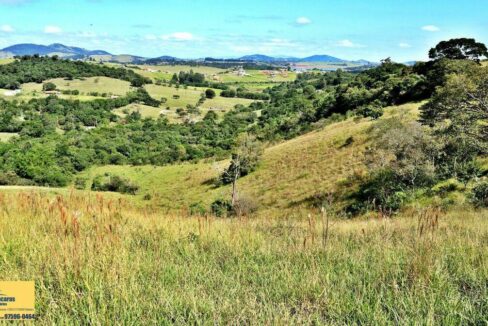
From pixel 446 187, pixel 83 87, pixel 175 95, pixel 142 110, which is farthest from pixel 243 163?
pixel 83 87

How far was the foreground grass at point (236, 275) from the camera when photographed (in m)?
2.83

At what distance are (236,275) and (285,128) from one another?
8352cm

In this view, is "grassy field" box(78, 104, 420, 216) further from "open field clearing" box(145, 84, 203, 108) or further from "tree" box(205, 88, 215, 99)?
"tree" box(205, 88, 215, 99)

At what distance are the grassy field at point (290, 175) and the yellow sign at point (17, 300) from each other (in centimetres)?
3157

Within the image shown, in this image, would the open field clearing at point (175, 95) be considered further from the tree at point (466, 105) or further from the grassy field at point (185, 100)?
the tree at point (466, 105)

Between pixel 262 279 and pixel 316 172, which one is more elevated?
pixel 262 279

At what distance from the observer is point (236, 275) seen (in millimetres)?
3697

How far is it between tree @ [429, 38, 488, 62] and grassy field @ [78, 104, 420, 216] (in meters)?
15.0

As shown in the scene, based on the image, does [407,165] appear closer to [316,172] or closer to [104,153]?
[316,172]

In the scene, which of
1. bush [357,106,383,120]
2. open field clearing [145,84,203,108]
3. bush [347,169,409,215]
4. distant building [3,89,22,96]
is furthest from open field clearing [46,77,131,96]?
bush [347,169,409,215]

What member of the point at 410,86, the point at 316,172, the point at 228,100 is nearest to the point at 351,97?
the point at 410,86

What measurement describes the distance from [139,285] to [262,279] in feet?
3.39

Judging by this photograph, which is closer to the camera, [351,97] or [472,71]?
[472,71]

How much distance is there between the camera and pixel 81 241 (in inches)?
155
